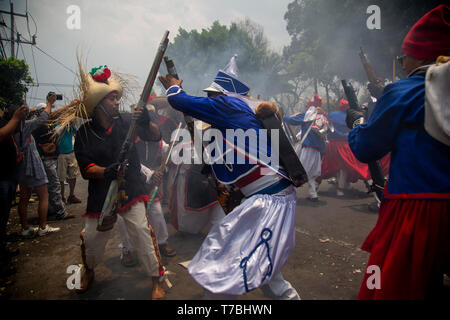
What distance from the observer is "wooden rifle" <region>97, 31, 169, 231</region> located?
8.64 ft

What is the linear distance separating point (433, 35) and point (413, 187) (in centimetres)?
98

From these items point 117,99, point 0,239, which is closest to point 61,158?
point 0,239

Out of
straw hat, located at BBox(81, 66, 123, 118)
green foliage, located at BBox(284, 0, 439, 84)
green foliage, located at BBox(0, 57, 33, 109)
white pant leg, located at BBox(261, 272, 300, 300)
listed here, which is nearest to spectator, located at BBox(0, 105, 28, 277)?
straw hat, located at BBox(81, 66, 123, 118)

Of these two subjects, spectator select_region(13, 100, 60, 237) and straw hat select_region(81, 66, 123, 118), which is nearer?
straw hat select_region(81, 66, 123, 118)

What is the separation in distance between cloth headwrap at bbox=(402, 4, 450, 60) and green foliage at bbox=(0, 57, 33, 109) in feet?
49.5

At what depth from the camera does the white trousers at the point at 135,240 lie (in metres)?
2.75

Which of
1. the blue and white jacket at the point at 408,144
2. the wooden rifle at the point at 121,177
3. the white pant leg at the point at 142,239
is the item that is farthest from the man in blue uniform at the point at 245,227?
the white pant leg at the point at 142,239

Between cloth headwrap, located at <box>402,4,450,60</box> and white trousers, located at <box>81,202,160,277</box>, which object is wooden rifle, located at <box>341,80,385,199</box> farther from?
white trousers, located at <box>81,202,160,277</box>

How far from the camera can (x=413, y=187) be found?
1.58 metres

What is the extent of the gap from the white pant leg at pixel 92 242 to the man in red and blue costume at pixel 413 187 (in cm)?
252

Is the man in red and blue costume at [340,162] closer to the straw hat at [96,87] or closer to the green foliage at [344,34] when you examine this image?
the straw hat at [96,87]

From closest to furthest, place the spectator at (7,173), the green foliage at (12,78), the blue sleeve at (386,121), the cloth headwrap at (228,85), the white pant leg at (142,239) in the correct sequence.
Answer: the blue sleeve at (386,121) < the cloth headwrap at (228,85) < the white pant leg at (142,239) < the spectator at (7,173) < the green foliage at (12,78)

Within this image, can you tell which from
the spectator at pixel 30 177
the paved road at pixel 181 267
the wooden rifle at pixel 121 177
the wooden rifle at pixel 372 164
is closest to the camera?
the wooden rifle at pixel 372 164

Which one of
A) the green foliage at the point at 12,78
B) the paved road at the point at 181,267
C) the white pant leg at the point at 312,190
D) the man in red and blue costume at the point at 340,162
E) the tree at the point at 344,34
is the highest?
the tree at the point at 344,34
